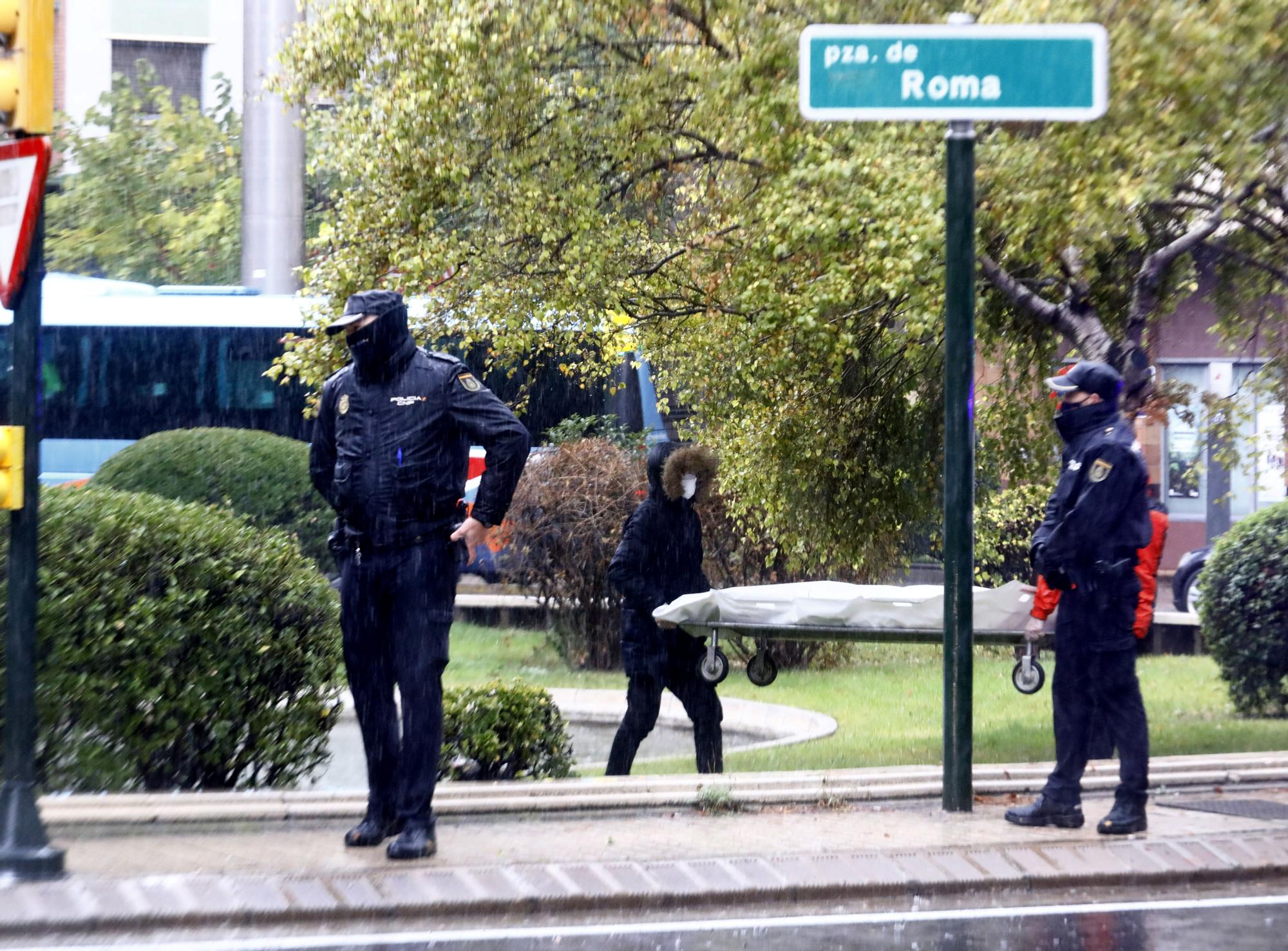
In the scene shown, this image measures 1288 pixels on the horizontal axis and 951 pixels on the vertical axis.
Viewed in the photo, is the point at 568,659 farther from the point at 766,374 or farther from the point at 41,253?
the point at 41,253

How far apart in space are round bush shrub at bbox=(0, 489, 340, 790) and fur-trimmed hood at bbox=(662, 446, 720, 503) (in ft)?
6.18

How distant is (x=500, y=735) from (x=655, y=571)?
1181mm

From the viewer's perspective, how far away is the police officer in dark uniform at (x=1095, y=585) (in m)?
6.34

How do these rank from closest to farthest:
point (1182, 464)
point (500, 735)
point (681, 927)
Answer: point (681, 927)
point (500, 735)
point (1182, 464)

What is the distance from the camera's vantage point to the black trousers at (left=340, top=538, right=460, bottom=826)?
5.75 metres

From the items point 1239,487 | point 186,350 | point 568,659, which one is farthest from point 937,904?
point 1239,487

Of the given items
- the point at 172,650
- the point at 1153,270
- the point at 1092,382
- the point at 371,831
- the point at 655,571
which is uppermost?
the point at 1153,270

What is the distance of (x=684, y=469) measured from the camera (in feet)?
27.3

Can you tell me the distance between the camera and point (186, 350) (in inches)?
982

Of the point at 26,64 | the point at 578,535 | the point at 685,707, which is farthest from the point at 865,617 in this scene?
the point at 578,535

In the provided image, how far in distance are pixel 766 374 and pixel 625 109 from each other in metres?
1.92

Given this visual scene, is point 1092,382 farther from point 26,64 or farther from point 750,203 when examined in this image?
point 26,64

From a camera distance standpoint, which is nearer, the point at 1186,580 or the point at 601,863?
the point at 601,863

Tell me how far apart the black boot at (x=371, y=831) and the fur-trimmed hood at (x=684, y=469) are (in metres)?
2.82
